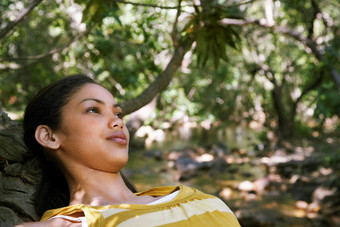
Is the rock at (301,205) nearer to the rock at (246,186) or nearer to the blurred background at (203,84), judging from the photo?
the blurred background at (203,84)

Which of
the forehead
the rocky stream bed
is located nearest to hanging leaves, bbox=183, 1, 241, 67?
the forehead

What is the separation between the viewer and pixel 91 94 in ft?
5.80

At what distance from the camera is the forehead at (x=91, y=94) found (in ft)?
5.72

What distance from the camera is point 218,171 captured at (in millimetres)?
8281

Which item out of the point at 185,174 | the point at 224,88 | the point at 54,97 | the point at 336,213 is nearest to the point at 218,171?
the point at 185,174

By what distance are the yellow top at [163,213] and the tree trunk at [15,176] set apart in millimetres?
137

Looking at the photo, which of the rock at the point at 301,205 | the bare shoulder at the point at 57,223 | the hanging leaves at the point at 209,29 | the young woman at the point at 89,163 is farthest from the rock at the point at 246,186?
the bare shoulder at the point at 57,223

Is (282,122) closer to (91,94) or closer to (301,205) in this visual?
(301,205)

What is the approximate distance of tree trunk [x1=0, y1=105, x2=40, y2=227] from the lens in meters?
1.55

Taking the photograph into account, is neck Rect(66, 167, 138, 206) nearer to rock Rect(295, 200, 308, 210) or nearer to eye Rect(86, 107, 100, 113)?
eye Rect(86, 107, 100, 113)

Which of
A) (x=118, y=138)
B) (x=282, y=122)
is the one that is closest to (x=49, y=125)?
(x=118, y=138)

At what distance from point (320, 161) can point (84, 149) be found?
676cm

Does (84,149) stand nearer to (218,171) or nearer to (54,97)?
(54,97)

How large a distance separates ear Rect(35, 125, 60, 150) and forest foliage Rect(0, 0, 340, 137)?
0.76 m
